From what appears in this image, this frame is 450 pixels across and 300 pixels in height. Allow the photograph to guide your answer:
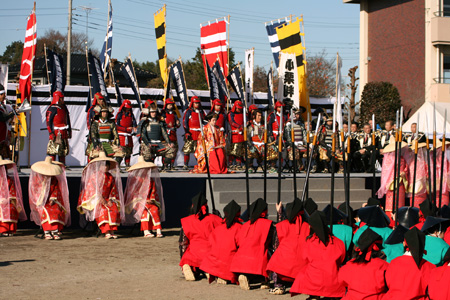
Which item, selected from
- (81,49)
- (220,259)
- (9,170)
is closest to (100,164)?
(9,170)

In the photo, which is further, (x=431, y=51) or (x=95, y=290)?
(x=431, y=51)

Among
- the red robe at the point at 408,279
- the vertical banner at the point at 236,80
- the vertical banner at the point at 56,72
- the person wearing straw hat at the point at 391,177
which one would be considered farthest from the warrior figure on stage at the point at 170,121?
the red robe at the point at 408,279

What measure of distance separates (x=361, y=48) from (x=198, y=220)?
2460 centimetres

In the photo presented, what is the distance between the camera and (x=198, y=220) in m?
8.72

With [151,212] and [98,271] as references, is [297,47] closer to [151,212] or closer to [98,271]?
[151,212]

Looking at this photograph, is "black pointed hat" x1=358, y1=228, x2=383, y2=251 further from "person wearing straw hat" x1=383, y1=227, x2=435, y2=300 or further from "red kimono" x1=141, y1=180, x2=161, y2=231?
"red kimono" x1=141, y1=180, x2=161, y2=231

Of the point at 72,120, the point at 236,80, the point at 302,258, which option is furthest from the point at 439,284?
the point at 72,120

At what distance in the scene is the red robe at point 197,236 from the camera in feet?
27.7

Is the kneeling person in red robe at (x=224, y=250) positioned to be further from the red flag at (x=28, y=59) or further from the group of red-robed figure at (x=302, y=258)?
the red flag at (x=28, y=59)

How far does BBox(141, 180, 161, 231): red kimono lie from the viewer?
11.9 metres

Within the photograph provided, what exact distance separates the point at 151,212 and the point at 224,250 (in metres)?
4.01

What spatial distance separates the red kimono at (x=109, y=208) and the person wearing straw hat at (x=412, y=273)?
6.40 meters

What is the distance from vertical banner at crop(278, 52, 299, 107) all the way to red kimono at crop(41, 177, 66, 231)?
830 centimetres

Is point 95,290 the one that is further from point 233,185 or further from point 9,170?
point 233,185
